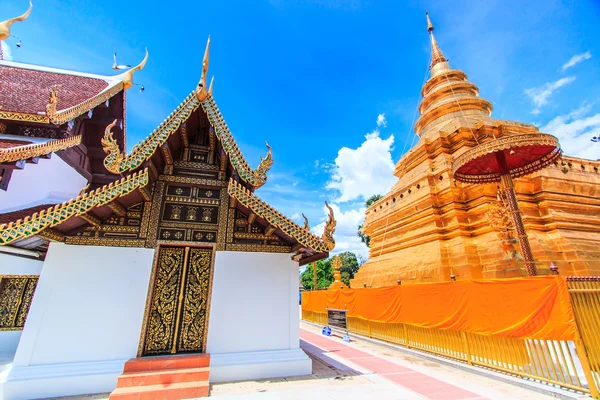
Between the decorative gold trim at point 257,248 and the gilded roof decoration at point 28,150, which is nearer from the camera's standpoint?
the gilded roof decoration at point 28,150

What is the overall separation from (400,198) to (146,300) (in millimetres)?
12244

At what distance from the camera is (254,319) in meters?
5.15

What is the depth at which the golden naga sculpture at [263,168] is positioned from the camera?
5194mm

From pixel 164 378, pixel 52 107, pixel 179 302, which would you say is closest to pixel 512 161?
pixel 179 302

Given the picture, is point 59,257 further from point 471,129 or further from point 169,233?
point 471,129

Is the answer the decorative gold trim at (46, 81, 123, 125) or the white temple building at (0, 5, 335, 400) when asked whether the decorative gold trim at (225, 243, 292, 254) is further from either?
the decorative gold trim at (46, 81, 123, 125)

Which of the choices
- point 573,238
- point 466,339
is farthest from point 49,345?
point 573,238

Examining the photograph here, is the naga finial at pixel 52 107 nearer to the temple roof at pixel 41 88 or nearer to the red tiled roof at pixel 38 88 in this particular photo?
the temple roof at pixel 41 88

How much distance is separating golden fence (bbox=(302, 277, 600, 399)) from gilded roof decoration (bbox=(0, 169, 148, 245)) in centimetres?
719

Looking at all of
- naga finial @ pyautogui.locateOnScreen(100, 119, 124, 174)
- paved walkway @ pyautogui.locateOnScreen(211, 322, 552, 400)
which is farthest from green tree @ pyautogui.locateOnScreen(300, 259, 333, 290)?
naga finial @ pyautogui.locateOnScreen(100, 119, 124, 174)

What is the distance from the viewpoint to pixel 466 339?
598 cm

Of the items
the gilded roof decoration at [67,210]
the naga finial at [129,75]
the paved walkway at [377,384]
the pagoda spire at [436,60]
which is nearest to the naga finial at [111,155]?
the gilded roof decoration at [67,210]

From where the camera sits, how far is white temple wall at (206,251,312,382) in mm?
4848

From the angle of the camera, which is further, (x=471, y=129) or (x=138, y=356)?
(x=471, y=129)
